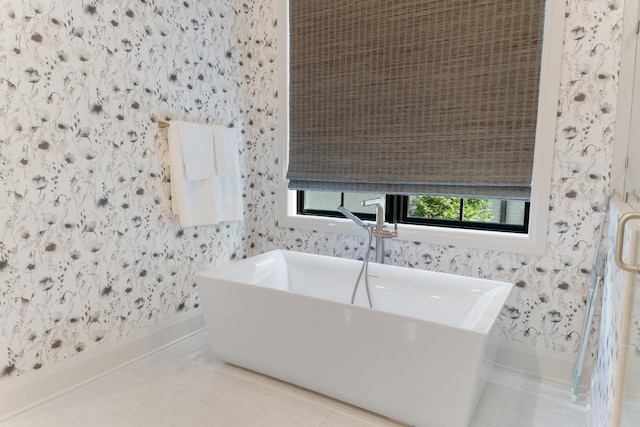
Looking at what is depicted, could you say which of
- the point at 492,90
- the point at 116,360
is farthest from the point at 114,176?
the point at 492,90

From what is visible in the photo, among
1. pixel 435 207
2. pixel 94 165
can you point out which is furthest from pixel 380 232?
pixel 94 165

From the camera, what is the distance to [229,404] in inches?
80.4

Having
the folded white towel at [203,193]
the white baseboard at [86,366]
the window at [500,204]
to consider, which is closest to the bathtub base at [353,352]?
the white baseboard at [86,366]

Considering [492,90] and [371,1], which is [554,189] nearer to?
[492,90]

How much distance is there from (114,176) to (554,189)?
95.3 inches

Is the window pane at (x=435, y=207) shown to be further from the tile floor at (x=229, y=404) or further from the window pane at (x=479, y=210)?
the tile floor at (x=229, y=404)

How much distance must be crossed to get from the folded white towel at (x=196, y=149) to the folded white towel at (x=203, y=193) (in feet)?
0.06

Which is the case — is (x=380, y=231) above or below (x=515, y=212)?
below

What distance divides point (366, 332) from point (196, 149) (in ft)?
5.28

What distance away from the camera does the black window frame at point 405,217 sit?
2430 millimetres

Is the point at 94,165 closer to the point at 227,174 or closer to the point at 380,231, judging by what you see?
the point at 227,174

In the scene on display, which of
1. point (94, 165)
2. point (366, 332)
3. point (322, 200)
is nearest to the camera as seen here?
point (366, 332)

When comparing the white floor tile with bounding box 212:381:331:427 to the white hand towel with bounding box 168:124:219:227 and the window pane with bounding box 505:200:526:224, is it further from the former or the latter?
the window pane with bounding box 505:200:526:224

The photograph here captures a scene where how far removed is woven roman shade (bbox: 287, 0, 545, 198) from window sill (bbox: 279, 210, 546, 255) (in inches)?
9.8
